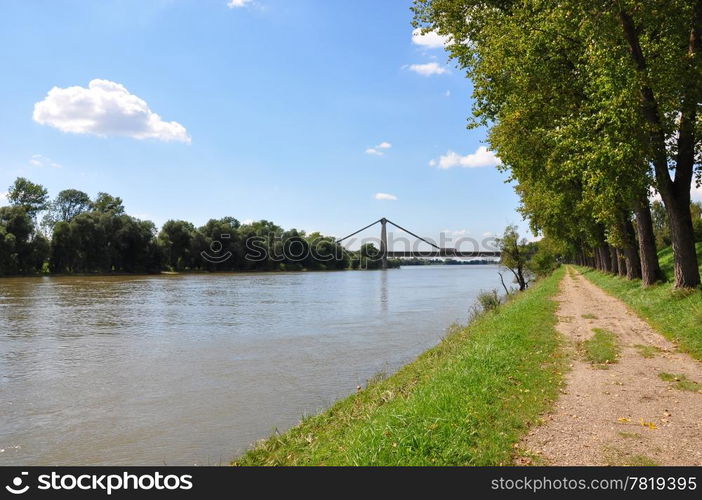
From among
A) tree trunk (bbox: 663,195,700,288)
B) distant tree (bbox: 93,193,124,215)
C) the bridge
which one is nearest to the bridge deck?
the bridge

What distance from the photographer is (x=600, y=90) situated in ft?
38.3

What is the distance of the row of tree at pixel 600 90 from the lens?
1195 centimetres

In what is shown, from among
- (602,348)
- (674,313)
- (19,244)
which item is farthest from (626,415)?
(19,244)

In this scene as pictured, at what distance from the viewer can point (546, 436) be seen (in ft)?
18.0

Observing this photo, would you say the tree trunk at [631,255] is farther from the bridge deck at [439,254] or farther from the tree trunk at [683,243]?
the bridge deck at [439,254]

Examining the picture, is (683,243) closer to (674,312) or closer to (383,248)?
(674,312)

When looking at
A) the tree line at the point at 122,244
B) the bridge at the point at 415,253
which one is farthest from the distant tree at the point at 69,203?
the bridge at the point at 415,253

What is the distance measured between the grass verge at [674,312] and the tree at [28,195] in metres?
95.7

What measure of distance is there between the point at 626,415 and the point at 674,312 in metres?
7.81

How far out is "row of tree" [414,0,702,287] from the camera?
11945 mm

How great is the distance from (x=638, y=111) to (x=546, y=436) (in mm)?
9783

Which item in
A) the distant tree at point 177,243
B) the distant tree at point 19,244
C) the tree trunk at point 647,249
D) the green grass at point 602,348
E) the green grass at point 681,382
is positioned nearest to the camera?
the green grass at point 681,382

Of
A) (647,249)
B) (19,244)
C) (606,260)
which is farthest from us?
(19,244)
